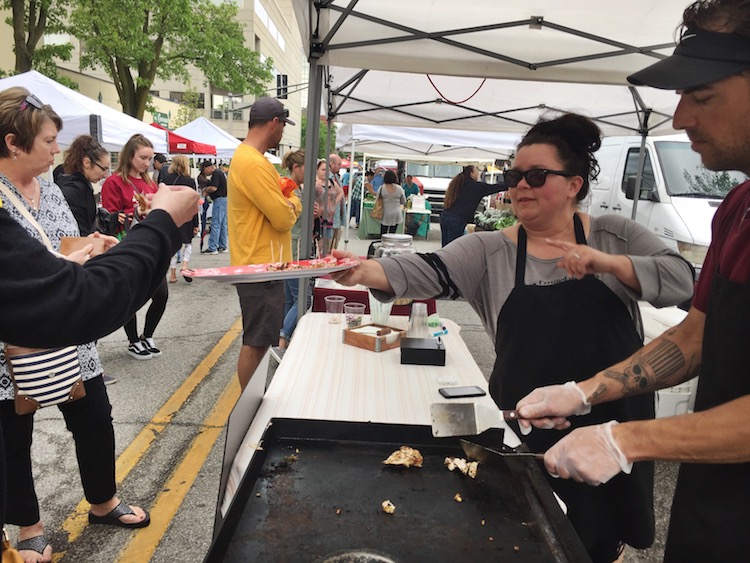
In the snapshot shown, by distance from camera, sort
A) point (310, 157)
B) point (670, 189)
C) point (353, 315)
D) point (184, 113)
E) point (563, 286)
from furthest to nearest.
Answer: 1. point (184, 113)
2. point (670, 189)
3. point (310, 157)
4. point (353, 315)
5. point (563, 286)

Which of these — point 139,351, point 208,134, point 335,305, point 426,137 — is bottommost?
point 139,351

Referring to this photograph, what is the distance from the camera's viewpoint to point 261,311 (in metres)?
3.81

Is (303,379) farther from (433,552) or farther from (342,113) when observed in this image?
(342,113)

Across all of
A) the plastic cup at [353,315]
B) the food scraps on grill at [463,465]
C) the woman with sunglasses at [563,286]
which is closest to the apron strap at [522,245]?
the woman with sunglasses at [563,286]

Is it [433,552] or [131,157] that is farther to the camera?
[131,157]

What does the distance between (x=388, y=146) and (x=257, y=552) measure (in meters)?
14.5

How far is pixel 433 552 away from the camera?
1277mm

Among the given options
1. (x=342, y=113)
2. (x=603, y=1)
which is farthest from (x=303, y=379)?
(x=342, y=113)

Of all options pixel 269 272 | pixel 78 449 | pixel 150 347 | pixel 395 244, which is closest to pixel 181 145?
pixel 150 347

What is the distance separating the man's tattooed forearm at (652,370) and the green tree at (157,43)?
70.2ft

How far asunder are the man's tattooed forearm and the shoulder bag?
2151 mm

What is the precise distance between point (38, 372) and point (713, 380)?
96.6 inches

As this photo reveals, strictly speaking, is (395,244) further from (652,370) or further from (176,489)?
(652,370)

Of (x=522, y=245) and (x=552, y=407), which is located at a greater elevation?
(x=522, y=245)
